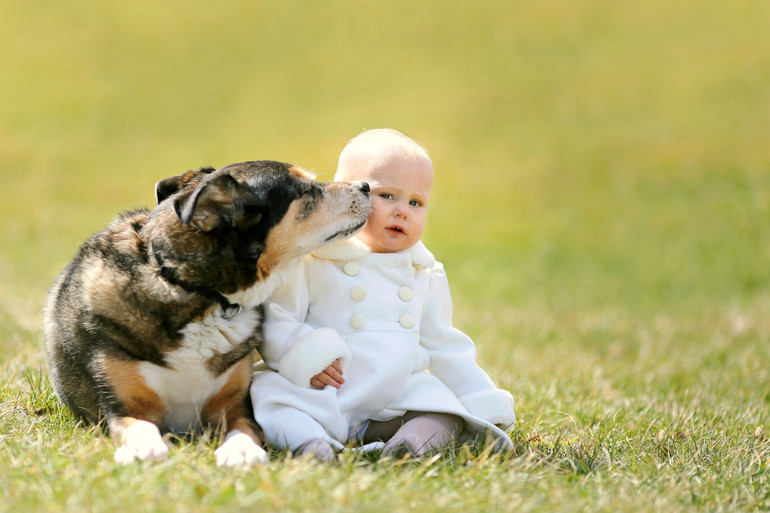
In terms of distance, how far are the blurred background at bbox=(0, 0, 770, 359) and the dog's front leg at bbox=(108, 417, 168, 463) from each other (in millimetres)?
7022

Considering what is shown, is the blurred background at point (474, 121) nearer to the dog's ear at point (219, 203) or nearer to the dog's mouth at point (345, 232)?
the dog's mouth at point (345, 232)

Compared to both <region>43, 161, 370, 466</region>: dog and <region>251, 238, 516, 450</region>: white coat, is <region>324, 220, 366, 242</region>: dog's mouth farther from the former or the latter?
<region>251, 238, 516, 450</region>: white coat

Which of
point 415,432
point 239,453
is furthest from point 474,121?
point 239,453

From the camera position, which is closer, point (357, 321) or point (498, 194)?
point (357, 321)

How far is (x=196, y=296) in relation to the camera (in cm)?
386

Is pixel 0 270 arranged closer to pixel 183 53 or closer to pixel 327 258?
pixel 327 258

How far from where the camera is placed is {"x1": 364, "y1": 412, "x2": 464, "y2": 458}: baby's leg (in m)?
3.86

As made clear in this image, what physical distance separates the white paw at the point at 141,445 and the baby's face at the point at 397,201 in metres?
1.49

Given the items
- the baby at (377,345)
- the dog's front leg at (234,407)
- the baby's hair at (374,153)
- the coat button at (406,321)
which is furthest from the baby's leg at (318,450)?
the baby's hair at (374,153)

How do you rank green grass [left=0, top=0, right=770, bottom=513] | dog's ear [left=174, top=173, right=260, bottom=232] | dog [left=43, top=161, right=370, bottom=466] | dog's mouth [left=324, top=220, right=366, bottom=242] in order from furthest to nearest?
dog's mouth [left=324, top=220, right=366, bottom=242] → dog [left=43, top=161, right=370, bottom=466] → dog's ear [left=174, top=173, right=260, bottom=232] → green grass [left=0, top=0, right=770, bottom=513]

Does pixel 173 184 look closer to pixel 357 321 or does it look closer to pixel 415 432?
pixel 357 321

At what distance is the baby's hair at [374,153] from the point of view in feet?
14.2

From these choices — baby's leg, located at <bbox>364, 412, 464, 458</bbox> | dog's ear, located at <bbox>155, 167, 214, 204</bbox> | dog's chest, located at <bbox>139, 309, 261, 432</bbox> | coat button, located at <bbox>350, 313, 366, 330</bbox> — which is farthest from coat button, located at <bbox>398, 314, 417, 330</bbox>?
dog's ear, located at <bbox>155, 167, 214, 204</bbox>

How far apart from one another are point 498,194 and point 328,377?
14.2 meters
